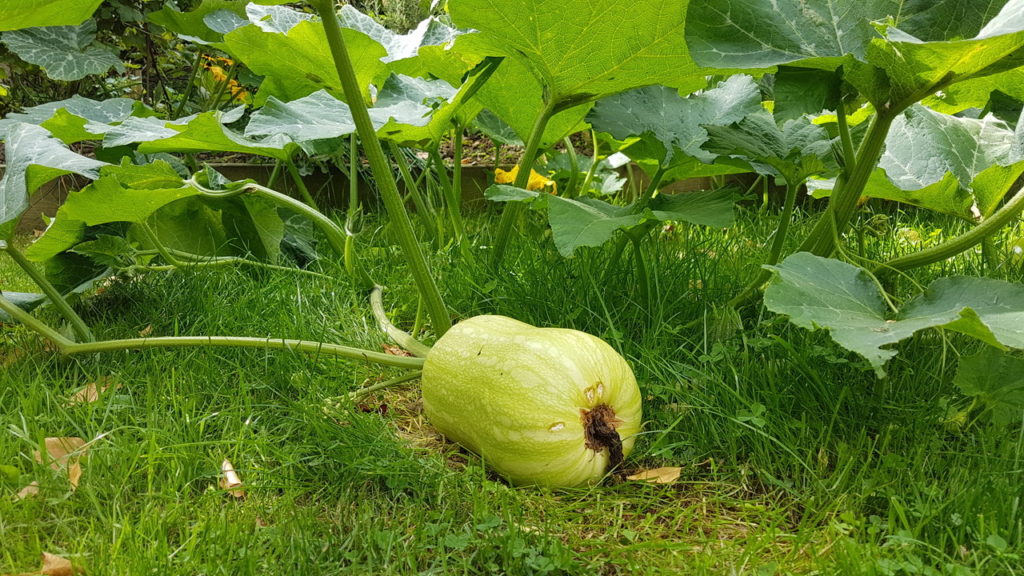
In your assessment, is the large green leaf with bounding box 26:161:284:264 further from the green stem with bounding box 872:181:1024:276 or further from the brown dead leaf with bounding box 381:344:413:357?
the green stem with bounding box 872:181:1024:276

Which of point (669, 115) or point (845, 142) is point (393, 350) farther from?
point (845, 142)

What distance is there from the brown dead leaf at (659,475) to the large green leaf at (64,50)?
2.82 metres

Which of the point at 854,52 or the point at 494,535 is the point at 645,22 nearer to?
the point at 854,52

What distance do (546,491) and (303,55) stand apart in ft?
4.43

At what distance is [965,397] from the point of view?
1569 millimetres

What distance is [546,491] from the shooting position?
1452 millimetres

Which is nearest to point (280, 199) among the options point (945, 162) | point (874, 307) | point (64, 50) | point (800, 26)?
point (800, 26)

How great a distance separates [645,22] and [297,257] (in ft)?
5.24

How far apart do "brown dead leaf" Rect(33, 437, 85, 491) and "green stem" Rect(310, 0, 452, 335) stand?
0.77m

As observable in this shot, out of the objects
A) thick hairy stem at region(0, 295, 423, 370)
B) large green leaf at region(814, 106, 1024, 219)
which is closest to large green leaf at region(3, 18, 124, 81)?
thick hairy stem at region(0, 295, 423, 370)

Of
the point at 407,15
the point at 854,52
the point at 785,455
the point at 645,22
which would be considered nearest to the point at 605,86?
the point at 645,22

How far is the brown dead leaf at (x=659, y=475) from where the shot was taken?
1.48 m

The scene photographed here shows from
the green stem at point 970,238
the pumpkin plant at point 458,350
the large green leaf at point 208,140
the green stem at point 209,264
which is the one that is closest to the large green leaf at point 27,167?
the pumpkin plant at point 458,350

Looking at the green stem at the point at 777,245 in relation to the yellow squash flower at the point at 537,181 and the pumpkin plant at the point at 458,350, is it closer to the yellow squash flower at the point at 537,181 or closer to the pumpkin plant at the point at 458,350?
the pumpkin plant at the point at 458,350
